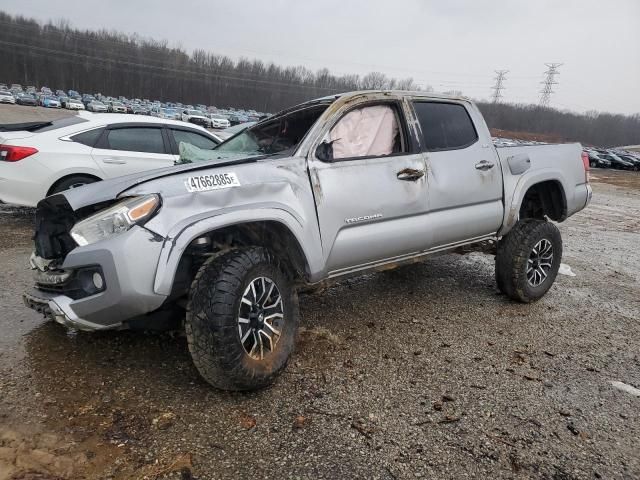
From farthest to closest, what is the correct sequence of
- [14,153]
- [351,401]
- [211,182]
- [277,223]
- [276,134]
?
[14,153] < [276,134] < [277,223] < [351,401] < [211,182]

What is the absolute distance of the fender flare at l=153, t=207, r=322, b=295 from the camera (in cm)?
245

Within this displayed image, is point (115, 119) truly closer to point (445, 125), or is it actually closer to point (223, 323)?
point (445, 125)

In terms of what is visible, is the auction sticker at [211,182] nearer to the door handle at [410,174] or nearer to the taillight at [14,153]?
the door handle at [410,174]

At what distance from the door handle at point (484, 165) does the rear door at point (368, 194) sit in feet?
2.27

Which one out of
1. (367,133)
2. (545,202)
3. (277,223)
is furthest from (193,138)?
(545,202)

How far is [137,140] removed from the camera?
21.5 feet

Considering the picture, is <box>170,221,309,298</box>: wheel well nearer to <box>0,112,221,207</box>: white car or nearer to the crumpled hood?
the crumpled hood

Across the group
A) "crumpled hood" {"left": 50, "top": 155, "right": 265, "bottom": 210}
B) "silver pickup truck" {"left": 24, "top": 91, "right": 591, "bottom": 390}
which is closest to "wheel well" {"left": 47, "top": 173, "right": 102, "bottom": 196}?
"silver pickup truck" {"left": 24, "top": 91, "right": 591, "bottom": 390}

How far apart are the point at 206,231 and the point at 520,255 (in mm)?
3056

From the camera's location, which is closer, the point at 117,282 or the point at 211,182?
the point at 117,282

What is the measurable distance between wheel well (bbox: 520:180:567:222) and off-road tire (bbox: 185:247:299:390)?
133 inches

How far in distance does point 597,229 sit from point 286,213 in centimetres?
865

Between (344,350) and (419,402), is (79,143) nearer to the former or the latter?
(344,350)

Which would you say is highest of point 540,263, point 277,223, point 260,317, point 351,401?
point 277,223
